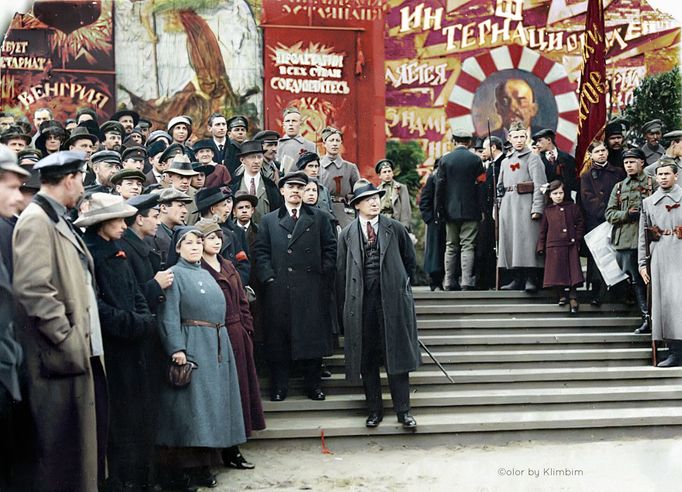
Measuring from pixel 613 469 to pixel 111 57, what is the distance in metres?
9.79

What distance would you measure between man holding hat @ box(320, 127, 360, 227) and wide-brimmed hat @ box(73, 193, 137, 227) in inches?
191

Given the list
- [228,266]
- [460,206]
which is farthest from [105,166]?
[460,206]

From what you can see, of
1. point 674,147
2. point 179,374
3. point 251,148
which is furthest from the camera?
point 674,147

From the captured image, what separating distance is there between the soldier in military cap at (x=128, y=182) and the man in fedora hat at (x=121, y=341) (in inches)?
34.7

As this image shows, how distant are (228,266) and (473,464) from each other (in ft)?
8.10

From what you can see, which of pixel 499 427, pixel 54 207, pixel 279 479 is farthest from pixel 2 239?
pixel 499 427

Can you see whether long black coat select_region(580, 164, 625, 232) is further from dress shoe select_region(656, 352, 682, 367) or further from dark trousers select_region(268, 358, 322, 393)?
dark trousers select_region(268, 358, 322, 393)

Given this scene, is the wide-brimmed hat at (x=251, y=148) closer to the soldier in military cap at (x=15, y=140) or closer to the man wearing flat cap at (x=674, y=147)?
the soldier in military cap at (x=15, y=140)

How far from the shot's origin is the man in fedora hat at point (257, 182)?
949 cm

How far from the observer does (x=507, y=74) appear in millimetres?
15758

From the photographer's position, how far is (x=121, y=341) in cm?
636

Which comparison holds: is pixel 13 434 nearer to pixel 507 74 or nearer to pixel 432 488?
pixel 432 488

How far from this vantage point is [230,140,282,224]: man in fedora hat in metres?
9.49

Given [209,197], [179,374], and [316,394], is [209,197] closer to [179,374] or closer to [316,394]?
[179,374]
